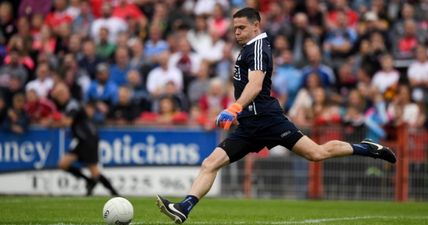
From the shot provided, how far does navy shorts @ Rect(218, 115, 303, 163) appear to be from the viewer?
11.5 m

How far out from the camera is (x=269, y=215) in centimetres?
1365

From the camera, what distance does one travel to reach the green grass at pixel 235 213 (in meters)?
12.4

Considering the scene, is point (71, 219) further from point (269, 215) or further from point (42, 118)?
point (42, 118)

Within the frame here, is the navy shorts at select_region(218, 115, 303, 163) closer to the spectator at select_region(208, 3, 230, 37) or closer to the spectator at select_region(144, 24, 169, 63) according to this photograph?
the spectator at select_region(144, 24, 169, 63)

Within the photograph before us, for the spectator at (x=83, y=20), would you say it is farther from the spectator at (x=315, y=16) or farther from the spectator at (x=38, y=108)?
the spectator at (x=315, y=16)

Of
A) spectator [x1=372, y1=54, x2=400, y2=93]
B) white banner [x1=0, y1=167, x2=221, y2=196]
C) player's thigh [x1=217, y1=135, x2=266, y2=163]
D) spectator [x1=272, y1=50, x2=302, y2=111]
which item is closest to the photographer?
player's thigh [x1=217, y1=135, x2=266, y2=163]

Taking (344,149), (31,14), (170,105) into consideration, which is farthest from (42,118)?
(344,149)

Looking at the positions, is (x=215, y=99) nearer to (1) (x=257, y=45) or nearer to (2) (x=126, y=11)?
(2) (x=126, y=11)

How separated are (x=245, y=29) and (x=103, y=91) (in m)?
11.2

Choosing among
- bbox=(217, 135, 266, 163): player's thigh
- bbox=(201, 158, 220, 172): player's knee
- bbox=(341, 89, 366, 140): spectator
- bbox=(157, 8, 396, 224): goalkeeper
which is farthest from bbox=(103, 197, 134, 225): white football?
bbox=(341, 89, 366, 140): spectator

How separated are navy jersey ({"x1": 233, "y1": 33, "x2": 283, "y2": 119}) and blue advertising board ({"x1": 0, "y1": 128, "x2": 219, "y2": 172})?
9.04m

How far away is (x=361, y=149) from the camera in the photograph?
1220 centimetres

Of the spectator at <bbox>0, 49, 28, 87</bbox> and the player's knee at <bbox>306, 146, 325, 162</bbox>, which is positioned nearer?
the player's knee at <bbox>306, 146, 325, 162</bbox>

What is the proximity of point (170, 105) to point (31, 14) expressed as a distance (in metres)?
5.79
